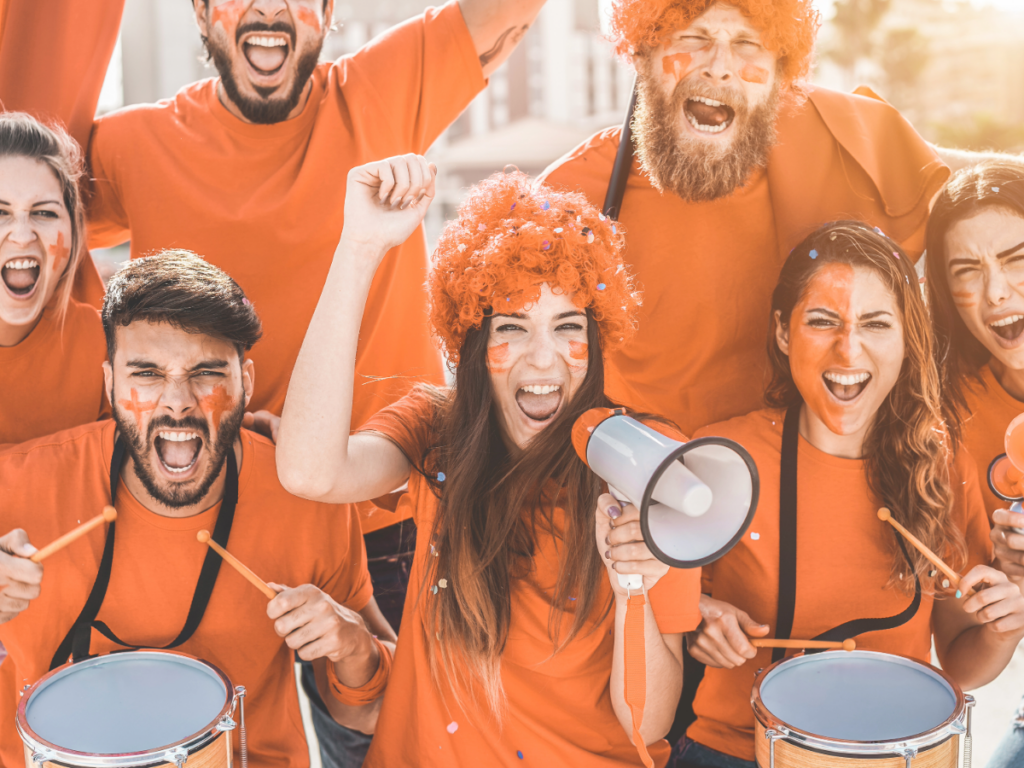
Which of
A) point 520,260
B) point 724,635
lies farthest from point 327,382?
point 724,635

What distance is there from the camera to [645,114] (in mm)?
3125

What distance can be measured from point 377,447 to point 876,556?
1451 mm

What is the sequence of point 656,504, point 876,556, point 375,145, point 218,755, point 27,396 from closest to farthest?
point 656,504 → point 218,755 → point 876,556 → point 27,396 → point 375,145

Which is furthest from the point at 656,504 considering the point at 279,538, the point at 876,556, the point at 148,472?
the point at 148,472

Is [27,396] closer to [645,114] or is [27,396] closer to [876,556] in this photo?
[645,114]

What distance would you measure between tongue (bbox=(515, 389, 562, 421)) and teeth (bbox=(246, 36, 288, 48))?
172 centimetres

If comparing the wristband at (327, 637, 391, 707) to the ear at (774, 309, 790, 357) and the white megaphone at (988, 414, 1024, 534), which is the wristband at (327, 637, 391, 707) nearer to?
the ear at (774, 309, 790, 357)

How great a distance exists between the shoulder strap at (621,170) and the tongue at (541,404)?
902mm

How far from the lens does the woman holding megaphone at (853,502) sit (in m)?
2.66

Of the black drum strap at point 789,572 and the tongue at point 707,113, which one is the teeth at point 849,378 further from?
the tongue at point 707,113

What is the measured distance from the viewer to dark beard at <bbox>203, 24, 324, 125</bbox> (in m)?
3.36

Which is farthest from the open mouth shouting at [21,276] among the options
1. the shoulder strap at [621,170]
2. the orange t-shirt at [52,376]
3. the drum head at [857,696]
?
the drum head at [857,696]

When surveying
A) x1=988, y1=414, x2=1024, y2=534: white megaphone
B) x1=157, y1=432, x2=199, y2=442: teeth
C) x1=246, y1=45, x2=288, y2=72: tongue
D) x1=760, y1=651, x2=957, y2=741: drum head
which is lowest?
x1=760, y1=651, x2=957, y2=741: drum head

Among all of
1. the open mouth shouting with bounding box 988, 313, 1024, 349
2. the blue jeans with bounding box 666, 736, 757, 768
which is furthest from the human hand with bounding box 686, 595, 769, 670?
the open mouth shouting with bounding box 988, 313, 1024, 349
